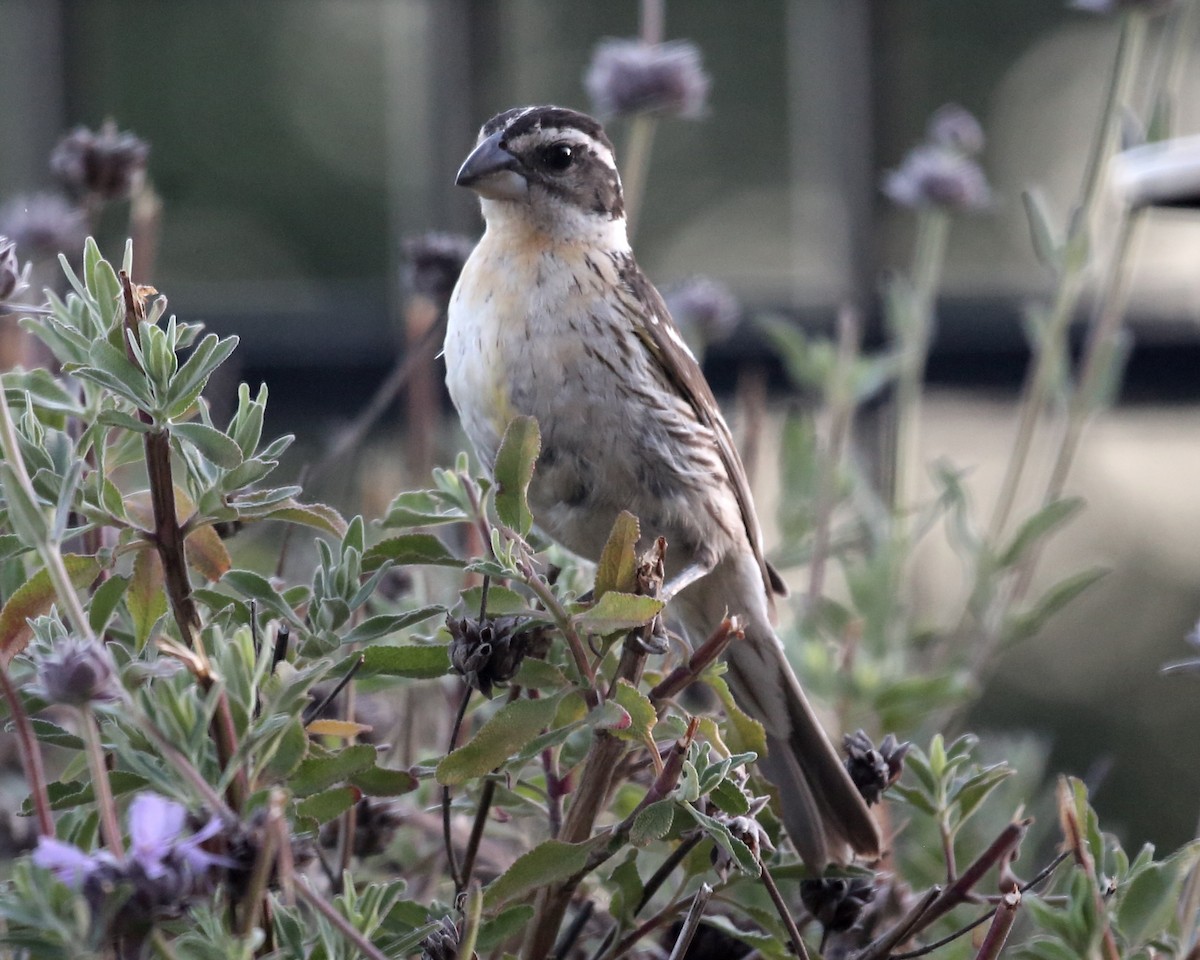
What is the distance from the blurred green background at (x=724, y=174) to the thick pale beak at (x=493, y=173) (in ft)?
10.7

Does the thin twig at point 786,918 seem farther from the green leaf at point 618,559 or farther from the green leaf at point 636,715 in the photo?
the green leaf at point 618,559

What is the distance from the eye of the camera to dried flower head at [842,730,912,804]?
3.63 ft

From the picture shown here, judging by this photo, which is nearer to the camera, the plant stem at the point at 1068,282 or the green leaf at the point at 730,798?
the green leaf at the point at 730,798

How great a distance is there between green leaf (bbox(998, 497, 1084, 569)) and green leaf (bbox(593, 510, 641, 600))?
2.61ft

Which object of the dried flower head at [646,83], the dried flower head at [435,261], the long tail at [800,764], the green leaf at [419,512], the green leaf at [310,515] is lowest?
the long tail at [800,764]

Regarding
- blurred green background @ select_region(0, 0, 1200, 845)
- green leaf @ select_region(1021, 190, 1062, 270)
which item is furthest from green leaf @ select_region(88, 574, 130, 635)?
blurred green background @ select_region(0, 0, 1200, 845)

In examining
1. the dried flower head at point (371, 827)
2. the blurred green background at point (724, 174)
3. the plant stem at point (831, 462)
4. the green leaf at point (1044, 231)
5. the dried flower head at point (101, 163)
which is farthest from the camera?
the blurred green background at point (724, 174)

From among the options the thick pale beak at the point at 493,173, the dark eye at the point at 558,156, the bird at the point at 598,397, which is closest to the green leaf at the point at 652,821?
the bird at the point at 598,397

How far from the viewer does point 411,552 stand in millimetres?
1103

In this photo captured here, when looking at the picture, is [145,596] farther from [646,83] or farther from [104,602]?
[646,83]

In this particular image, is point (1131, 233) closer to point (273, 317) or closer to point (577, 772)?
point (577, 772)

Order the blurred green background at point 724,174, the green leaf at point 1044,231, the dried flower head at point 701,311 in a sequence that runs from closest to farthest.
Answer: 1. the green leaf at point 1044,231
2. the dried flower head at point 701,311
3. the blurred green background at point 724,174

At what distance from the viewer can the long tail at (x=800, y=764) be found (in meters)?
1.37

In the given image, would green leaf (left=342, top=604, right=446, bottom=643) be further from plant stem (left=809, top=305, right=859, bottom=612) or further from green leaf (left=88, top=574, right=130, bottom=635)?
plant stem (left=809, top=305, right=859, bottom=612)
